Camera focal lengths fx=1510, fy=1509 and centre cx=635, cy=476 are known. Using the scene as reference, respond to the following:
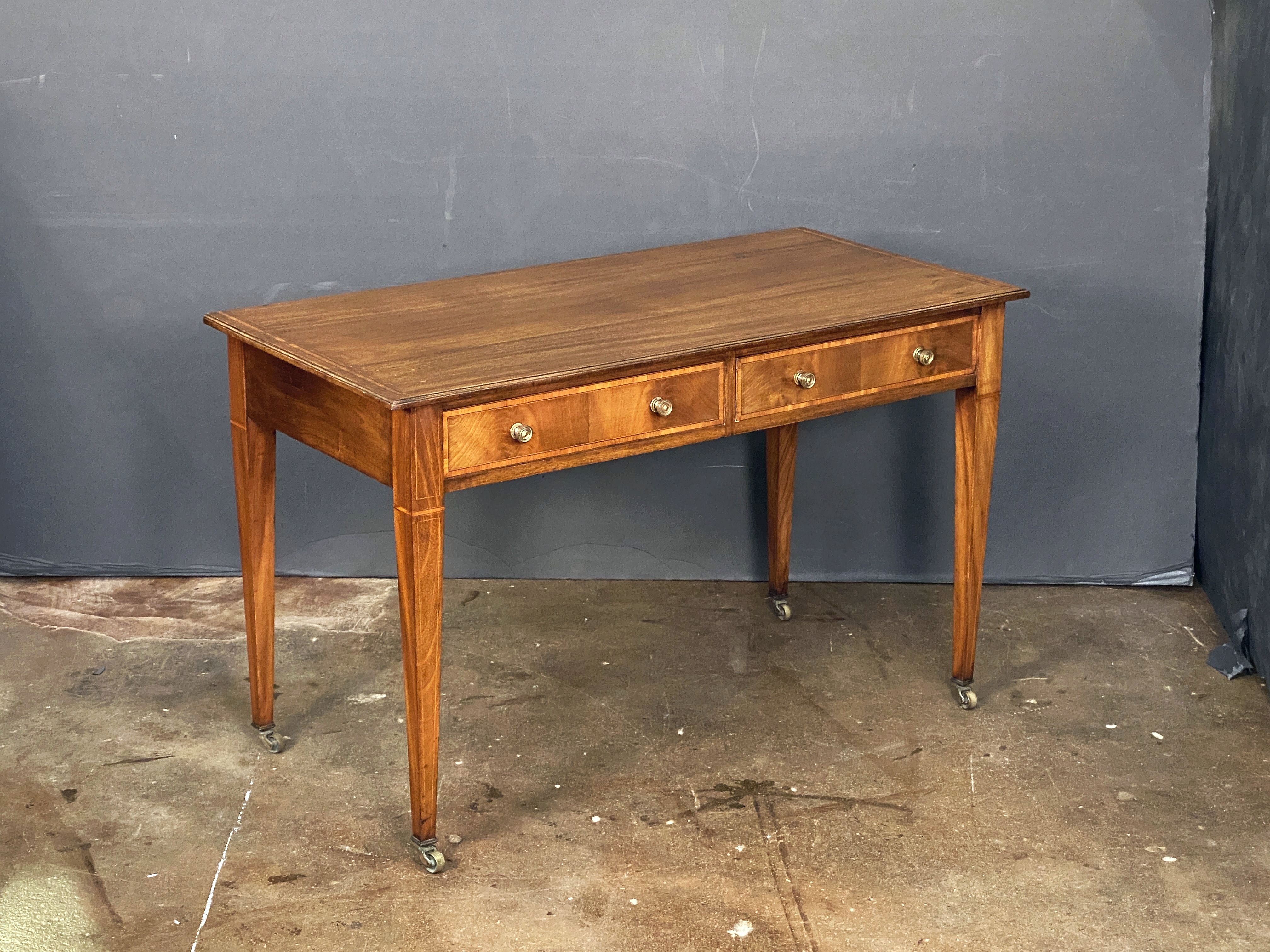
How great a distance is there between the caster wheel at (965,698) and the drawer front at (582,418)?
3.40 feet

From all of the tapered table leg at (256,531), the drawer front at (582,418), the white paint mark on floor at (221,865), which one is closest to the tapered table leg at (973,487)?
the drawer front at (582,418)

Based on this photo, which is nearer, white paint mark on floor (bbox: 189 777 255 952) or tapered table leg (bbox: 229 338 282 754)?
white paint mark on floor (bbox: 189 777 255 952)

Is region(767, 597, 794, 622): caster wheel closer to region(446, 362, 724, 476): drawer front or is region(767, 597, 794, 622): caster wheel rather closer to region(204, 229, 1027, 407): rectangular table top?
region(204, 229, 1027, 407): rectangular table top

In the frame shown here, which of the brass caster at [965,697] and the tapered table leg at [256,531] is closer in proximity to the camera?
the tapered table leg at [256,531]

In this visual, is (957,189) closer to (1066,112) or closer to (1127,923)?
(1066,112)

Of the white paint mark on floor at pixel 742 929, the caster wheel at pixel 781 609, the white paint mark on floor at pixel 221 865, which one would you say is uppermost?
the caster wheel at pixel 781 609

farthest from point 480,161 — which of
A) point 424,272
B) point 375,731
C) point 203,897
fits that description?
point 203,897

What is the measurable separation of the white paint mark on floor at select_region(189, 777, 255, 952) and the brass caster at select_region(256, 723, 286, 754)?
0.12m

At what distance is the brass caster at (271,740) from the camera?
3322 mm

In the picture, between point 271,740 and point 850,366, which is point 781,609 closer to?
point 850,366

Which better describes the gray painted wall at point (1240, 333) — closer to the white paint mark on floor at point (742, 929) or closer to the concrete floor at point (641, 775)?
the concrete floor at point (641, 775)

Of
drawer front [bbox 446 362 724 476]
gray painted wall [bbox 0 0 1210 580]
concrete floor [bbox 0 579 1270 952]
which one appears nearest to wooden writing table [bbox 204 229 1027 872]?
drawer front [bbox 446 362 724 476]

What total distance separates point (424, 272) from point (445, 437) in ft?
4.62

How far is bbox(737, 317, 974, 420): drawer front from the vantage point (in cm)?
294
